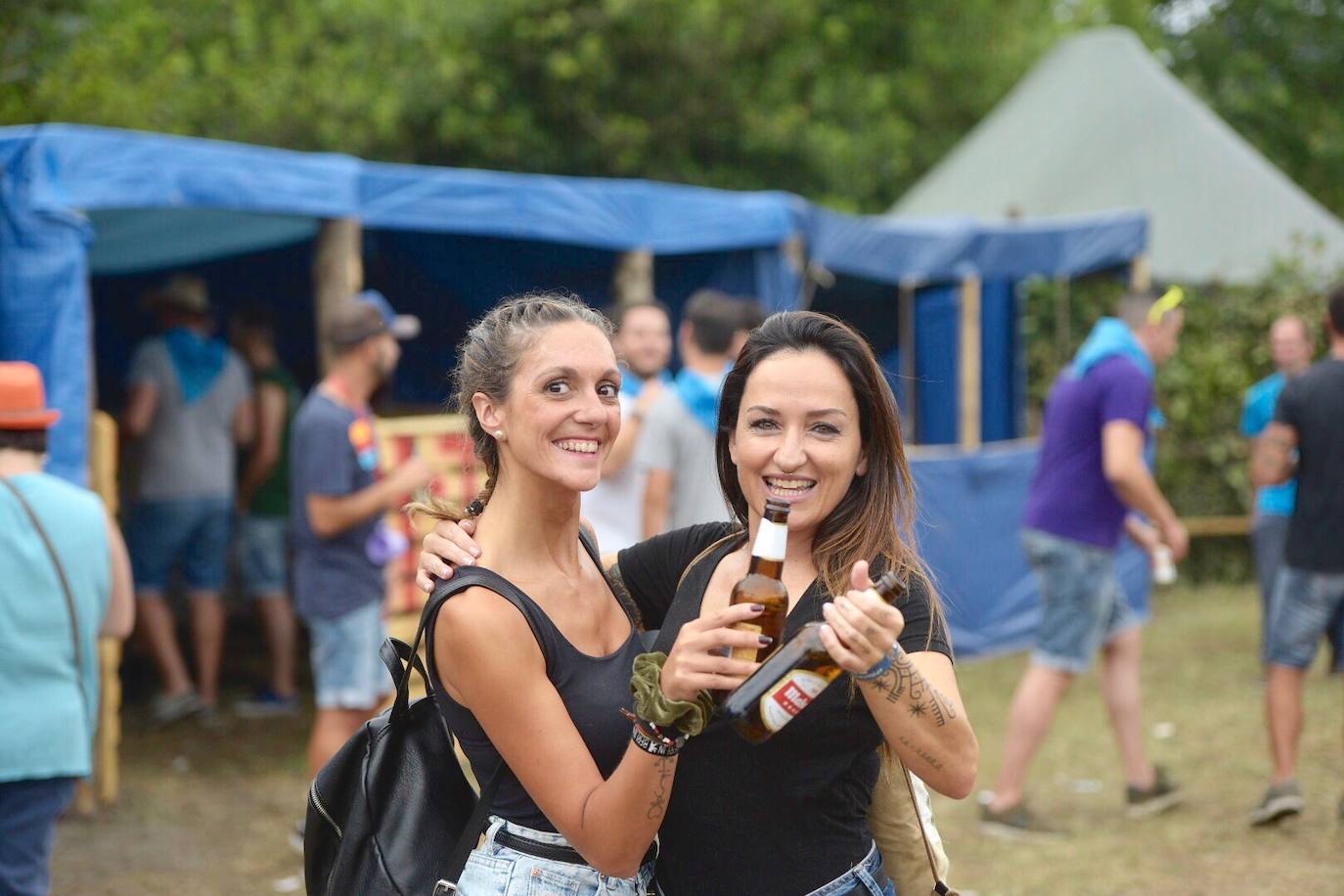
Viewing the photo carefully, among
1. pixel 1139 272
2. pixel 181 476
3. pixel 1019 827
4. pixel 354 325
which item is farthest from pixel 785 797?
pixel 1139 272

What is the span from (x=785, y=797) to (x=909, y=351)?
9.70 m

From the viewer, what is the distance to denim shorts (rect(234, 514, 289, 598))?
8.43 metres

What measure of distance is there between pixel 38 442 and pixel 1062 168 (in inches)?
476

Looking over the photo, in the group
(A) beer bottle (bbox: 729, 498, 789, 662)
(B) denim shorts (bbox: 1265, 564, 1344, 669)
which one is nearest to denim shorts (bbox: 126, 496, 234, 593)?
(B) denim shorts (bbox: 1265, 564, 1344, 669)

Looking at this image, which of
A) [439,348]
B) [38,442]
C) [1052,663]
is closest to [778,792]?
[38,442]

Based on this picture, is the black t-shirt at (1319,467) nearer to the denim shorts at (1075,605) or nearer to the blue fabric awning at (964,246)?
the denim shorts at (1075,605)

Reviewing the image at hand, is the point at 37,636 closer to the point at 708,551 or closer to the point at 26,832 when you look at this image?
the point at 26,832

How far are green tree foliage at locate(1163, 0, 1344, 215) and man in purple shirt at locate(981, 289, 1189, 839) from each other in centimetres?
2089

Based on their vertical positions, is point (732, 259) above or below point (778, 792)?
above

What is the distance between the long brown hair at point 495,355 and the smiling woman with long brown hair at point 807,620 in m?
0.13

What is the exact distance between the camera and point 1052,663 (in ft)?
19.9

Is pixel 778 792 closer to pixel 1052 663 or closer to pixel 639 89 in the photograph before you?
pixel 1052 663

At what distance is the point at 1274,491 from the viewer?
8.13 meters

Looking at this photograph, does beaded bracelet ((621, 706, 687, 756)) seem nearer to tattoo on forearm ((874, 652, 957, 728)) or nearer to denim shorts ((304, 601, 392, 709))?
tattoo on forearm ((874, 652, 957, 728))
